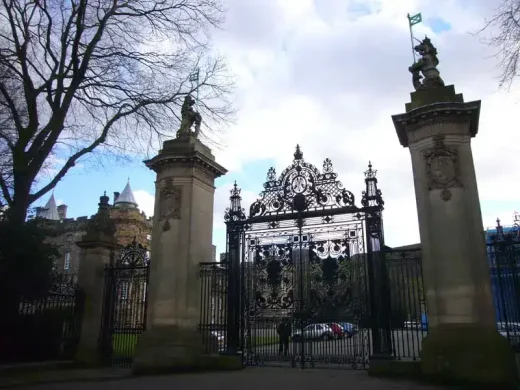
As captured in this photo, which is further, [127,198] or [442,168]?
[127,198]

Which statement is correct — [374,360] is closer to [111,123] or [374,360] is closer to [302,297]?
[302,297]

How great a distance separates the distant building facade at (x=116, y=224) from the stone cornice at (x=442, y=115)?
23.7m

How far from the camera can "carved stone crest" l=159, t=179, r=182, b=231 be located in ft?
41.9

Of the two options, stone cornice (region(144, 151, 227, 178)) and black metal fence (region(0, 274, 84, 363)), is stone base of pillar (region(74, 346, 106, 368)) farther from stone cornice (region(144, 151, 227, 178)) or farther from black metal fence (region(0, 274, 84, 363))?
stone cornice (region(144, 151, 227, 178))

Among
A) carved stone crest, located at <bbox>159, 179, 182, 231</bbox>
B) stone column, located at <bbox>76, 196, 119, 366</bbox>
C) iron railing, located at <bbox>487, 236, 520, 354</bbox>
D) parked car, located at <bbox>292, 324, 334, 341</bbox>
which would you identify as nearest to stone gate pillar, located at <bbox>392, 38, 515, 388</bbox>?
iron railing, located at <bbox>487, 236, 520, 354</bbox>

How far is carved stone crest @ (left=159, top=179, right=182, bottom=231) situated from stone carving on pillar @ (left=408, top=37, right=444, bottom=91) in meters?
6.83

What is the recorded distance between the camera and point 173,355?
11.6 metres

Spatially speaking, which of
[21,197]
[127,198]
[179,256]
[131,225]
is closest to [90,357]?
[179,256]

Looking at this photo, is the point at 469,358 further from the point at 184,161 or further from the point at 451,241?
the point at 184,161

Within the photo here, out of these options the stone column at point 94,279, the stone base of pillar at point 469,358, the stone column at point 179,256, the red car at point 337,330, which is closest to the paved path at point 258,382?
the stone base of pillar at point 469,358

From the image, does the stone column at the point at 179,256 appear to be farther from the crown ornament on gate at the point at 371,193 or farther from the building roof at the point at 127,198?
the building roof at the point at 127,198

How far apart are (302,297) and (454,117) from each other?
560cm

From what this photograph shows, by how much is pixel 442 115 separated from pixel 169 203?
23.9 feet

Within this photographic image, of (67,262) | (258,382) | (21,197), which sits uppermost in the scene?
(67,262)
